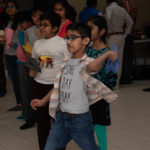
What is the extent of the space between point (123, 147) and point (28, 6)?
4.21 m

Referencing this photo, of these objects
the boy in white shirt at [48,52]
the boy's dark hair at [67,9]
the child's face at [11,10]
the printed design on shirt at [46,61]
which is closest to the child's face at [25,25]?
the boy's dark hair at [67,9]

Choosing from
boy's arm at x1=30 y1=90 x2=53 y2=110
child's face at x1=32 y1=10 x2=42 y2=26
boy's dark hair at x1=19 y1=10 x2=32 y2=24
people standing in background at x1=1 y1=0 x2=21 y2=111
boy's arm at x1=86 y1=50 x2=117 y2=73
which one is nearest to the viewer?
boy's arm at x1=86 y1=50 x2=117 y2=73

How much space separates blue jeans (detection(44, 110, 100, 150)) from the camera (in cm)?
244

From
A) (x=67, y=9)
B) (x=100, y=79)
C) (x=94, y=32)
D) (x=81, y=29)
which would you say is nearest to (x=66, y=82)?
(x=81, y=29)

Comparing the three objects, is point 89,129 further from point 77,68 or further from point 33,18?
point 33,18

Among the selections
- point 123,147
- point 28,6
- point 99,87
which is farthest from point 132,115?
point 28,6

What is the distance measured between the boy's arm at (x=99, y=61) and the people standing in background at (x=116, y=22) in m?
4.38

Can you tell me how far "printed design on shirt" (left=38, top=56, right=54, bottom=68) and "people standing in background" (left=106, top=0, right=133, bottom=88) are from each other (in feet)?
12.1

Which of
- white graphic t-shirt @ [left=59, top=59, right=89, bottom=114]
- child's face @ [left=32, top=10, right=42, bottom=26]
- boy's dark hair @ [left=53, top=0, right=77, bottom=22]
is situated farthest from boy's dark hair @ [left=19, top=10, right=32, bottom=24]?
white graphic t-shirt @ [left=59, top=59, right=89, bottom=114]

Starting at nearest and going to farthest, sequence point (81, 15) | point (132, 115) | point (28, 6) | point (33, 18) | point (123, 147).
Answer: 1. point (123, 147)
2. point (33, 18)
3. point (132, 115)
4. point (81, 15)
5. point (28, 6)

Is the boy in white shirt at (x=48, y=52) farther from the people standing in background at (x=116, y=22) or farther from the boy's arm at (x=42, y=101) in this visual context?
the people standing in background at (x=116, y=22)

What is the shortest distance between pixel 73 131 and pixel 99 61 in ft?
1.59

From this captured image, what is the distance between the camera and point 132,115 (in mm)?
4938

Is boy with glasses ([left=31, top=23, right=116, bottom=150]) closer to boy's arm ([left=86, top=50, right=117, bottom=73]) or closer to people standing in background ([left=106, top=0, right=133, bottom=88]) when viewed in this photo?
boy's arm ([left=86, top=50, right=117, bottom=73])
